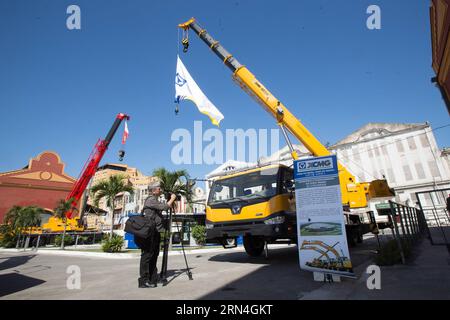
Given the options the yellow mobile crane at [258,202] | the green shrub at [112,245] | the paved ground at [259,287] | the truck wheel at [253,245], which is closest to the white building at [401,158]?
the yellow mobile crane at [258,202]

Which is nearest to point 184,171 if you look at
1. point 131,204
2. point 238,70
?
Result: point 238,70

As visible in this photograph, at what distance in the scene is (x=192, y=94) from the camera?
37.1ft

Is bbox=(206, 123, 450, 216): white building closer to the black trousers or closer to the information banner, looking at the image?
the information banner

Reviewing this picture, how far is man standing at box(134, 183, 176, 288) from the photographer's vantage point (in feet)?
13.1

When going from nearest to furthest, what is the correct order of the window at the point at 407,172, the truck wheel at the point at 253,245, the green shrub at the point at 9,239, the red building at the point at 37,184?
the truck wheel at the point at 253,245
the green shrub at the point at 9,239
the window at the point at 407,172
the red building at the point at 37,184

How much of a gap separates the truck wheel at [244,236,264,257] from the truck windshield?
5.89 feet

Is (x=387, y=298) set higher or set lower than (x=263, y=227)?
lower

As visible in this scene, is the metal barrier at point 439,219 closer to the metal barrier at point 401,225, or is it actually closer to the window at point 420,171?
the metal barrier at point 401,225

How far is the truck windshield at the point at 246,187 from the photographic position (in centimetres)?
614

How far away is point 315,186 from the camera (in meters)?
4.30

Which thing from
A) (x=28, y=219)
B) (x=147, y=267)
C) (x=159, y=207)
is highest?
(x=28, y=219)

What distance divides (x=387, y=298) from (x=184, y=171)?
1728 centimetres

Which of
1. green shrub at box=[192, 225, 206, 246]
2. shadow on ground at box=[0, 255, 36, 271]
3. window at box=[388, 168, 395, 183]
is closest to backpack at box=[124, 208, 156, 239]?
shadow on ground at box=[0, 255, 36, 271]
